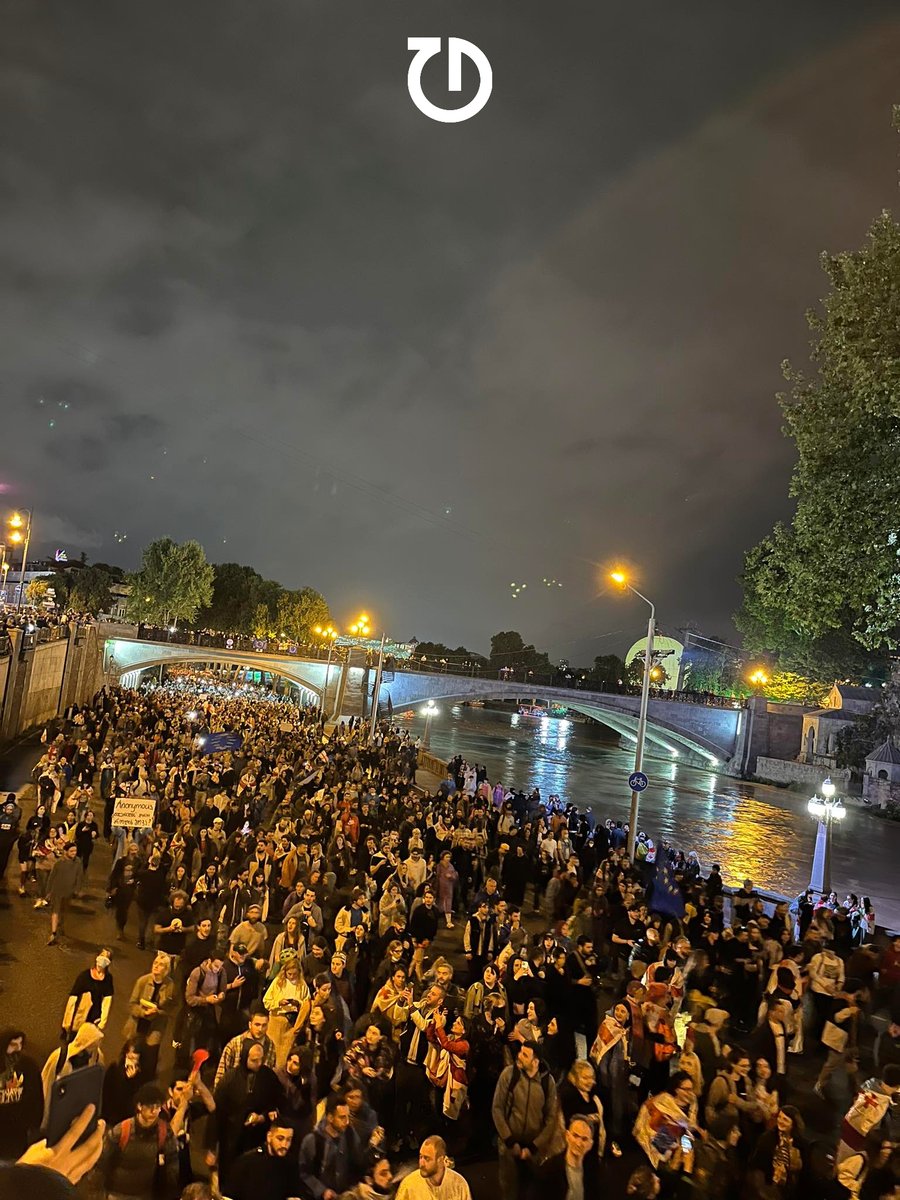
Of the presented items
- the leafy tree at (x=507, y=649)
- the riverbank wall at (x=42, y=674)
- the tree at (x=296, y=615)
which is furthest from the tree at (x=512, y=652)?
the riverbank wall at (x=42, y=674)

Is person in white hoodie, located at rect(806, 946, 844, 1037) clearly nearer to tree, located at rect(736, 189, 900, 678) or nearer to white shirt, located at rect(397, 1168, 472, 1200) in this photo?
white shirt, located at rect(397, 1168, 472, 1200)

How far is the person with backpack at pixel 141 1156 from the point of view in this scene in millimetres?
4809

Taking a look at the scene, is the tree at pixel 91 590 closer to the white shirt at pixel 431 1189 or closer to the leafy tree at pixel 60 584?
the leafy tree at pixel 60 584

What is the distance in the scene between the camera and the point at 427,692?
7394cm

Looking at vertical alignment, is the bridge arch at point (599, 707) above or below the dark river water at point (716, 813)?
above

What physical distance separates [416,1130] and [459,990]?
10.6ft

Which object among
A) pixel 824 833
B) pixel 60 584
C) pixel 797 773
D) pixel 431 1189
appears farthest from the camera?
pixel 60 584

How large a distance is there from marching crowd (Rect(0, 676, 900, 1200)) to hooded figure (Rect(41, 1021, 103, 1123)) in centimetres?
1

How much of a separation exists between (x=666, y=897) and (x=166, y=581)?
265 feet

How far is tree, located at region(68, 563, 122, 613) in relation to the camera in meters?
107

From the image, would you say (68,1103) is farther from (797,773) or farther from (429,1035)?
(797,773)

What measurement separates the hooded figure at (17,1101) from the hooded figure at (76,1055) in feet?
0.33

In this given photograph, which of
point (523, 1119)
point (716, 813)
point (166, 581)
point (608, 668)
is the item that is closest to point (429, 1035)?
point (523, 1119)

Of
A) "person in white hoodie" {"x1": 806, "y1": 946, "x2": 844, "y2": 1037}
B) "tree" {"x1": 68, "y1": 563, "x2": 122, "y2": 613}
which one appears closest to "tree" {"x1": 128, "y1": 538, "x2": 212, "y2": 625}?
"tree" {"x1": 68, "y1": 563, "x2": 122, "y2": 613}
